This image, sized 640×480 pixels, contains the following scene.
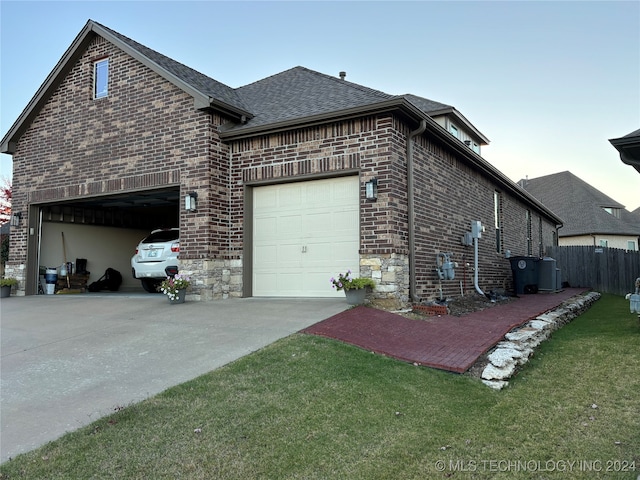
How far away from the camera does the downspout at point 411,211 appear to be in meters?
8.60

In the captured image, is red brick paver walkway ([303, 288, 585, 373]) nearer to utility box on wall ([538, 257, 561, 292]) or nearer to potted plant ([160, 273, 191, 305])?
potted plant ([160, 273, 191, 305])

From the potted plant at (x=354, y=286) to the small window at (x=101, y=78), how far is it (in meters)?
7.79

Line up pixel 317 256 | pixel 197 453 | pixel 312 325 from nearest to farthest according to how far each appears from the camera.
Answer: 1. pixel 197 453
2. pixel 312 325
3. pixel 317 256

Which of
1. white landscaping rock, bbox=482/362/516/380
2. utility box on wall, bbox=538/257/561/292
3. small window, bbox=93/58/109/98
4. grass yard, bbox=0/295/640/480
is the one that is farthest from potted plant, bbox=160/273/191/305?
utility box on wall, bbox=538/257/561/292

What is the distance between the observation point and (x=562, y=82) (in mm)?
12789

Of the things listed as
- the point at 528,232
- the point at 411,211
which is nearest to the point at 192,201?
the point at 411,211

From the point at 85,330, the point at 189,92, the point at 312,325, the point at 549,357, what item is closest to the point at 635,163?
the point at 549,357

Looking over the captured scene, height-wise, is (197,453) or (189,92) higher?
(189,92)

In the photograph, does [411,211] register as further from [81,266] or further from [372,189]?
[81,266]

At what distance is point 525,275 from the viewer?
46.4 feet

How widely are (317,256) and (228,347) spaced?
376 centimetres

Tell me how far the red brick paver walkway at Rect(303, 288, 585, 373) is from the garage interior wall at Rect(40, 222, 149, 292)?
397 inches

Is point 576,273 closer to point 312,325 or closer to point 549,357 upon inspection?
Answer: point 549,357

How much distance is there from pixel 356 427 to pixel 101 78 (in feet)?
37.1
